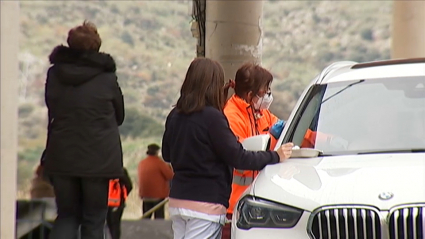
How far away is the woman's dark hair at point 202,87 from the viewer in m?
5.85

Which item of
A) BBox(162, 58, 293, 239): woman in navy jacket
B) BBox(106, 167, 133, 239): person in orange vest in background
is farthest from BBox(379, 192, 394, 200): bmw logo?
BBox(106, 167, 133, 239): person in orange vest in background

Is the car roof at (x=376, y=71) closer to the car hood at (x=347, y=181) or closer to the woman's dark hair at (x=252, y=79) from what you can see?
the woman's dark hair at (x=252, y=79)

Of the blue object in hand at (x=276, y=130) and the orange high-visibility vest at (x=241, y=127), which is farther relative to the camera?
the blue object in hand at (x=276, y=130)

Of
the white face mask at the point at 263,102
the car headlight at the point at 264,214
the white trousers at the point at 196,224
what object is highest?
the white face mask at the point at 263,102

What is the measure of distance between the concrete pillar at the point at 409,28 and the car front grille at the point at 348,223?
10.6 meters

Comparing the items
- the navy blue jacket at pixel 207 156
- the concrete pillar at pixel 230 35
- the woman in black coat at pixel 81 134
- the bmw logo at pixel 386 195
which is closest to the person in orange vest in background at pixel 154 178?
the concrete pillar at pixel 230 35

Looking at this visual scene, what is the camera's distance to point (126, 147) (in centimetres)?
3103

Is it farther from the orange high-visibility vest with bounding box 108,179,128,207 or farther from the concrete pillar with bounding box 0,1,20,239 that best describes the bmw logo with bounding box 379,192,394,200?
the orange high-visibility vest with bounding box 108,179,128,207

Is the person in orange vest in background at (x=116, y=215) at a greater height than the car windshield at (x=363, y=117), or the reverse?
the car windshield at (x=363, y=117)

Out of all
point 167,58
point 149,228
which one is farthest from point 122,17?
point 149,228

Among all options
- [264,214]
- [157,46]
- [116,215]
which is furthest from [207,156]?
[157,46]

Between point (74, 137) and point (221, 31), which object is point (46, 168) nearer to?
point (74, 137)

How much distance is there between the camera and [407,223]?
15.9 feet

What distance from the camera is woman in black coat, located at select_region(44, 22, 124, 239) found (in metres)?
7.01
